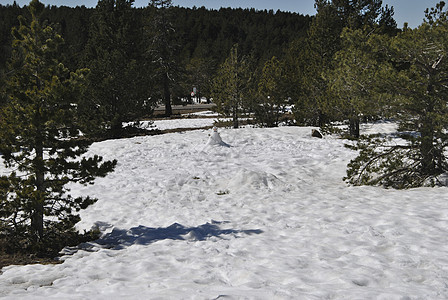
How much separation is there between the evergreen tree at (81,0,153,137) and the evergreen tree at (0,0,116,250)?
38.8ft

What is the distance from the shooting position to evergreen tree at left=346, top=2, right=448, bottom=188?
9.12 m

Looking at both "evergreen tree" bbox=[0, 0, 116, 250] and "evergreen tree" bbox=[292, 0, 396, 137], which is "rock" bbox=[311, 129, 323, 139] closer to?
"evergreen tree" bbox=[292, 0, 396, 137]

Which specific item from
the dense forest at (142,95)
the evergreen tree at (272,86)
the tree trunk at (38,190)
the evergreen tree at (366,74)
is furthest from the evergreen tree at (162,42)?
the tree trunk at (38,190)

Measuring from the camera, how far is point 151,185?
40.7 ft

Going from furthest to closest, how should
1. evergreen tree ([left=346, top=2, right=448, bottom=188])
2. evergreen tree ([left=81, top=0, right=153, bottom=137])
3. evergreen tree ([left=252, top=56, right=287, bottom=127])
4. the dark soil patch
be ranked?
1. evergreen tree ([left=252, top=56, right=287, bottom=127])
2. evergreen tree ([left=81, top=0, right=153, bottom=137])
3. evergreen tree ([left=346, top=2, right=448, bottom=188])
4. the dark soil patch

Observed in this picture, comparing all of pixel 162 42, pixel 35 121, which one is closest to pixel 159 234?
pixel 35 121

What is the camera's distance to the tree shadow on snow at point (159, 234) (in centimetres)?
760

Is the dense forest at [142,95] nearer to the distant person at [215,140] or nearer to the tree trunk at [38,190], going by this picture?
the tree trunk at [38,190]

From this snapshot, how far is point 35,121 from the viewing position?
6746 millimetres

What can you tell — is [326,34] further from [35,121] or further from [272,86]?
[35,121]

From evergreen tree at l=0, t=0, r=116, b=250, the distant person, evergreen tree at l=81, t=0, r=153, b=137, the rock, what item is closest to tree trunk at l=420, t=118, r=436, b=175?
evergreen tree at l=0, t=0, r=116, b=250

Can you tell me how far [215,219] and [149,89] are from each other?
46.8 feet

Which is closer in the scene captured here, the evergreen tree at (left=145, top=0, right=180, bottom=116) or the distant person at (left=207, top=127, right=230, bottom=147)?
the distant person at (left=207, top=127, right=230, bottom=147)

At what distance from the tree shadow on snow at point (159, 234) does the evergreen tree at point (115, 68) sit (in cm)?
1200
